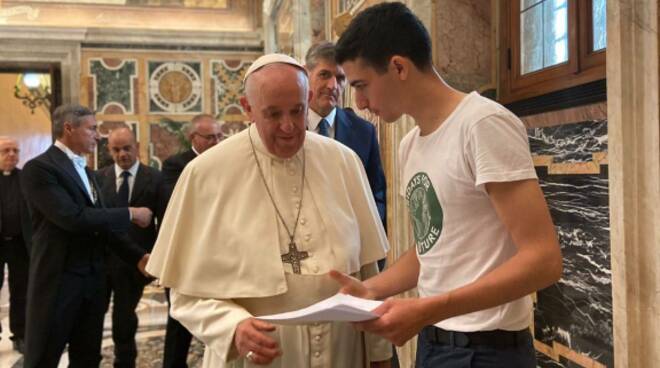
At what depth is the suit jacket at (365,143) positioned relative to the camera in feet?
10.4

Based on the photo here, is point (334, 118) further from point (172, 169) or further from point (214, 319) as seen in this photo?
point (172, 169)

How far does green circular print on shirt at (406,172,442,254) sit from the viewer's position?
5.10ft

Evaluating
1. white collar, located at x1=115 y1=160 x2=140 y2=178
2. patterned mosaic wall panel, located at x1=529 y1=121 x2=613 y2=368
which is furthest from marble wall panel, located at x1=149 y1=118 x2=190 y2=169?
patterned mosaic wall panel, located at x1=529 y1=121 x2=613 y2=368

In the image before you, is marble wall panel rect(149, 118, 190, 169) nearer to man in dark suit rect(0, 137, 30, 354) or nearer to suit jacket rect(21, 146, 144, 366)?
man in dark suit rect(0, 137, 30, 354)

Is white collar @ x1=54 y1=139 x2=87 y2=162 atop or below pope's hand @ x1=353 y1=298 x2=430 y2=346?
atop

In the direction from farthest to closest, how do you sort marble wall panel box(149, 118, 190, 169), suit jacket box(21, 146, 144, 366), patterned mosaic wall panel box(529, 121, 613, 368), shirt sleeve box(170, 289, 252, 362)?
marble wall panel box(149, 118, 190, 169) < suit jacket box(21, 146, 144, 366) < patterned mosaic wall panel box(529, 121, 613, 368) < shirt sleeve box(170, 289, 252, 362)

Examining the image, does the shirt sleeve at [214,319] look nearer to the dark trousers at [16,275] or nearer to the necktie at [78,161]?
the necktie at [78,161]

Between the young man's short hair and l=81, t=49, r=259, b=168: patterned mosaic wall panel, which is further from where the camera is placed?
l=81, t=49, r=259, b=168: patterned mosaic wall panel

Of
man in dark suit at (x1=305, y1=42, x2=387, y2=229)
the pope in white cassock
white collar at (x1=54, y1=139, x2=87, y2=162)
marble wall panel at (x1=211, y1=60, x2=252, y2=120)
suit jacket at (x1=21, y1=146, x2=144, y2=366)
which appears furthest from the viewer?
marble wall panel at (x1=211, y1=60, x2=252, y2=120)

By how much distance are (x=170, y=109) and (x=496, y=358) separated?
8.86 metres

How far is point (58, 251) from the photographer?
3.67 metres

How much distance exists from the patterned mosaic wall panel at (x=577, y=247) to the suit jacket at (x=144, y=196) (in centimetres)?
283

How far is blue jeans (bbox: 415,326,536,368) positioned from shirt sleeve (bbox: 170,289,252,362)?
1.83 feet

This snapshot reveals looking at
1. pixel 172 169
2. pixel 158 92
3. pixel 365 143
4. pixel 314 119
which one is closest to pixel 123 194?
pixel 172 169
